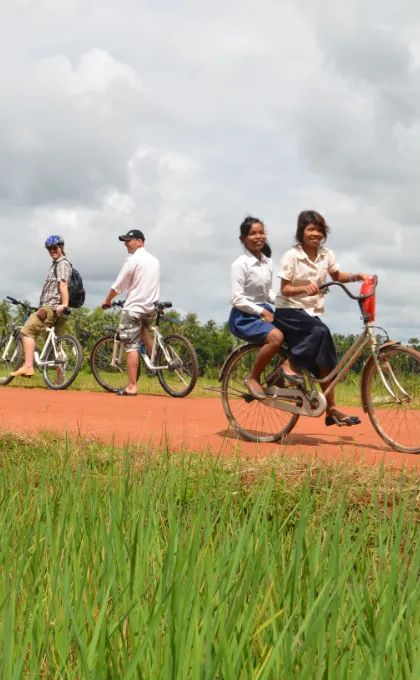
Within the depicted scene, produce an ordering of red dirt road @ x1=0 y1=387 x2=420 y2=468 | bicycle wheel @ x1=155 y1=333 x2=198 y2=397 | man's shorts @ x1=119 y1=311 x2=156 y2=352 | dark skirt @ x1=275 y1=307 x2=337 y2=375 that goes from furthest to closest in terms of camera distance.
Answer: man's shorts @ x1=119 y1=311 x2=156 y2=352 → bicycle wheel @ x1=155 y1=333 x2=198 y2=397 → dark skirt @ x1=275 y1=307 x2=337 y2=375 → red dirt road @ x1=0 y1=387 x2=420 y2=468

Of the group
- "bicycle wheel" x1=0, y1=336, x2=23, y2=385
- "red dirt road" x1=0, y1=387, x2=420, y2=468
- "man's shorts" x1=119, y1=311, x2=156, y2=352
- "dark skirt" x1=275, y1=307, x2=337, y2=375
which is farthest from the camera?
"bicycle wheel" x1=0, y1=336, x2=23, y2=385

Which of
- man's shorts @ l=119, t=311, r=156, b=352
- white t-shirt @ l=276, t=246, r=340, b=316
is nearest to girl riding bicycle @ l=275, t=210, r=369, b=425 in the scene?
white t-shirt @ l=276, t=246, r=340, b=316

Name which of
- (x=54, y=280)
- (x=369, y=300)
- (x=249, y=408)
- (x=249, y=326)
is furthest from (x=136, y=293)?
(x=369, y=300)

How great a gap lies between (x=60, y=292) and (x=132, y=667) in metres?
9.60

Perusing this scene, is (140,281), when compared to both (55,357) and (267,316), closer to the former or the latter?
(55,357)

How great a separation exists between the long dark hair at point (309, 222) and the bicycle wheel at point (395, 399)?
2.99 ft

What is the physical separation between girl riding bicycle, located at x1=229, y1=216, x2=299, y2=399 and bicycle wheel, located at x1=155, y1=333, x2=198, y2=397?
12.4ft

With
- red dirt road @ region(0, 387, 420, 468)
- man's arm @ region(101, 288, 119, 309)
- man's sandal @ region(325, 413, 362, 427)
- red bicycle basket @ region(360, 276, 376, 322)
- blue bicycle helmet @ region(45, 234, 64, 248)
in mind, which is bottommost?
red dirt road @ region(0, 387, 420, 468)

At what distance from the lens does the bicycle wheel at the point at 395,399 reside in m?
5.25

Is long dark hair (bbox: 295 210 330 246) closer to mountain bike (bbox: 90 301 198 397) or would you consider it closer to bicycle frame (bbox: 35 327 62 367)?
mountain bike (bbox: 90 301 198 397)

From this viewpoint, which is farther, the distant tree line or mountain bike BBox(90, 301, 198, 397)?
the distant tree line

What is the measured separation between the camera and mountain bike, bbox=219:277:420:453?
5289 mm

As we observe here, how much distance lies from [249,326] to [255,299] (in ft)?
1.09

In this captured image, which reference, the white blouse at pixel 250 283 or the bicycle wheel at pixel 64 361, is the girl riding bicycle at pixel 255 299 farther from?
the bicycle wheel at pixel 64 361
